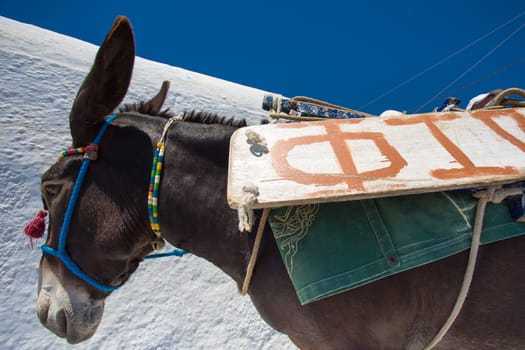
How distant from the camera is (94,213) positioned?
1197 mm

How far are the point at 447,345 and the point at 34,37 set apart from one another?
5.60 m

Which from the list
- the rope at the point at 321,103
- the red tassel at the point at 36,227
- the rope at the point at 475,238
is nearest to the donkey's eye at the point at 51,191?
the red tassel at the point at 36,227

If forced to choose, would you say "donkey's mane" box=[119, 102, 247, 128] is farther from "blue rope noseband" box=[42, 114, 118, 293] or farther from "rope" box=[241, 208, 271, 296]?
"rope" box=[241, 208, 271, 296]

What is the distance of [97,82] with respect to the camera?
112 cm

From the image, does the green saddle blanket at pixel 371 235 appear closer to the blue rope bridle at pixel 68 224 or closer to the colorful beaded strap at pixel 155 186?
the colorful beaded strap at pixel 155 186

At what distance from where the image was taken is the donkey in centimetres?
89

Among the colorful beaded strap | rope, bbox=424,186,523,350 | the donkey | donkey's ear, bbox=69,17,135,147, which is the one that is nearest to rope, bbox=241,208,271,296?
the donkey

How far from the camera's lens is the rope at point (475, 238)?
2.79ft

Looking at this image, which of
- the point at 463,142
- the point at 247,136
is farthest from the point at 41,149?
the point at 463,142

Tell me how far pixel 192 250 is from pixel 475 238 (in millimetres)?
904

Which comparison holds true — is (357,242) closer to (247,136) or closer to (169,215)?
(247,136)

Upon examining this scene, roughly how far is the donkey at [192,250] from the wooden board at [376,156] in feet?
0.70

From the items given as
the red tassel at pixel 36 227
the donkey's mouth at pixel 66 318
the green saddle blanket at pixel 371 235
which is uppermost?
the green saddle blanket at pixel 371 235

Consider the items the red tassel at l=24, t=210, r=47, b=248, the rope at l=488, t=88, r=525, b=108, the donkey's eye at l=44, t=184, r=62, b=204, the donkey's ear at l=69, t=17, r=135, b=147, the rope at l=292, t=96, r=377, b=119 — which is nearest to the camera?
the donkey's ear at l=69, t=17, r=135, b=147
